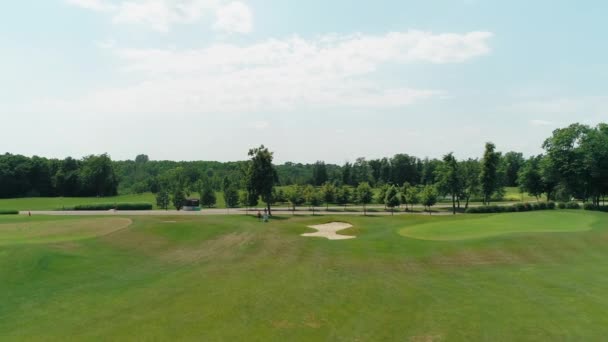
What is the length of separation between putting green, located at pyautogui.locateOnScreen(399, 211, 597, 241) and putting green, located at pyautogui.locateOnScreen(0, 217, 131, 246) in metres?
30.2

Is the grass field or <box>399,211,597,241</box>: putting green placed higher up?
<box>399,211,597,241</box>: putting green

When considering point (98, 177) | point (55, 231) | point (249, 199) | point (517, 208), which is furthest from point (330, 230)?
point (98, 177)

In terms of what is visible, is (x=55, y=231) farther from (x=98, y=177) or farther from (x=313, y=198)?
(x=98, y=177)

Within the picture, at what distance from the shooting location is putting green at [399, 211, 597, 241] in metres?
35.5

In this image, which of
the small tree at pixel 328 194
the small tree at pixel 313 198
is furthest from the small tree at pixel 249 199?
the small tree at pixel 328 194

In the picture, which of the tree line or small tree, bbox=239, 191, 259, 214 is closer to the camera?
the tree line

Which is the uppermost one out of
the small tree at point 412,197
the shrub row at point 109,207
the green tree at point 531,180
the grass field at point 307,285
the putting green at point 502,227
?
the green tree at point 531,180

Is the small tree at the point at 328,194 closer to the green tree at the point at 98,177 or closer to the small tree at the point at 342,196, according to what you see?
the small tree at the point at 342,196

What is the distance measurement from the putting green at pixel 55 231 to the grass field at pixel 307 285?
28 cm

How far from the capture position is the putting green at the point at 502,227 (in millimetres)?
35500

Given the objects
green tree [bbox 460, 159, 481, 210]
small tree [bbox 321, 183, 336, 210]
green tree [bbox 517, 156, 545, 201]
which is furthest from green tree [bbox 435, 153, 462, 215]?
small tree [bbox 321, 183, 336, 210]

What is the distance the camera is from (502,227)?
38.5m

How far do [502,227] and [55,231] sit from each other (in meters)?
44.2

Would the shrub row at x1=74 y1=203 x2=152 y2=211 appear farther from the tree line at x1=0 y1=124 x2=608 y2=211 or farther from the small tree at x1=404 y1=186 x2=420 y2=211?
the small tree at x1=404 y1=186 x2=420 y2=211
